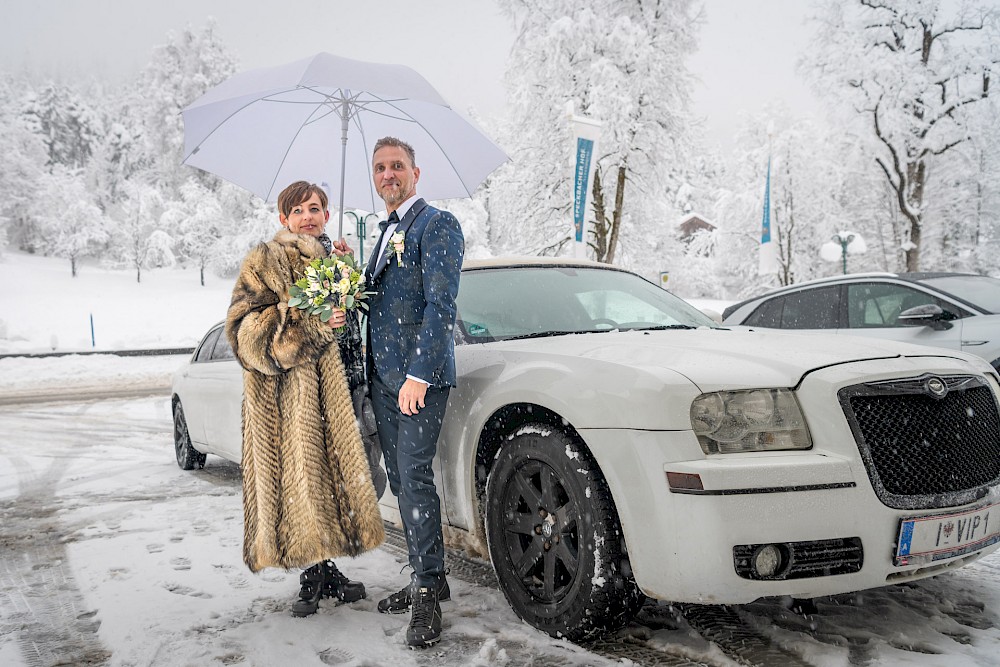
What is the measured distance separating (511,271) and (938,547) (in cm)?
236

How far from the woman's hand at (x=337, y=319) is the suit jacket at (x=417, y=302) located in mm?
117

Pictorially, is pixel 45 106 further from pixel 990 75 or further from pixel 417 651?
pixel 417 651

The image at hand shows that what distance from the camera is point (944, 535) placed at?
253cm

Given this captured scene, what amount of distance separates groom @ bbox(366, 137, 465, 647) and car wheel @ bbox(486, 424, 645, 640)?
11.2 inches

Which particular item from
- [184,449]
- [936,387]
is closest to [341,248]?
[936,387]

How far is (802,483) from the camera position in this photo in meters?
2.37

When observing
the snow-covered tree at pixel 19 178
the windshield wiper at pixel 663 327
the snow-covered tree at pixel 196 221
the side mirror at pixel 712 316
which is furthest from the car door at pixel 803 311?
the snow-covered tree at pixel 19 178

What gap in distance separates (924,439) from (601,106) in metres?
17.6

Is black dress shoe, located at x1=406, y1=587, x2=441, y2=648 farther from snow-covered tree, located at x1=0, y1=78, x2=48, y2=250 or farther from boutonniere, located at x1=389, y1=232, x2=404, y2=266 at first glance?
snow-covered tree, located at x1=0, y1=78, x2=48, y2=250

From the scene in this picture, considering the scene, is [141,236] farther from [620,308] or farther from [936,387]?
[936,387]

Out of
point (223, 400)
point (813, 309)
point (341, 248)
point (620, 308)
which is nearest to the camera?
point (341, 248)

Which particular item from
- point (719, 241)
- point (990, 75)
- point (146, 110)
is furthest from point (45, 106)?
point (990, 75)

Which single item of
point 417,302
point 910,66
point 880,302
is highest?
point 910,66

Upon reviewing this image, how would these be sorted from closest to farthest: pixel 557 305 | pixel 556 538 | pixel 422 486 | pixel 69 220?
pixel 556 538, pixel 422 486, pixel 557 305, pixel 69 220
